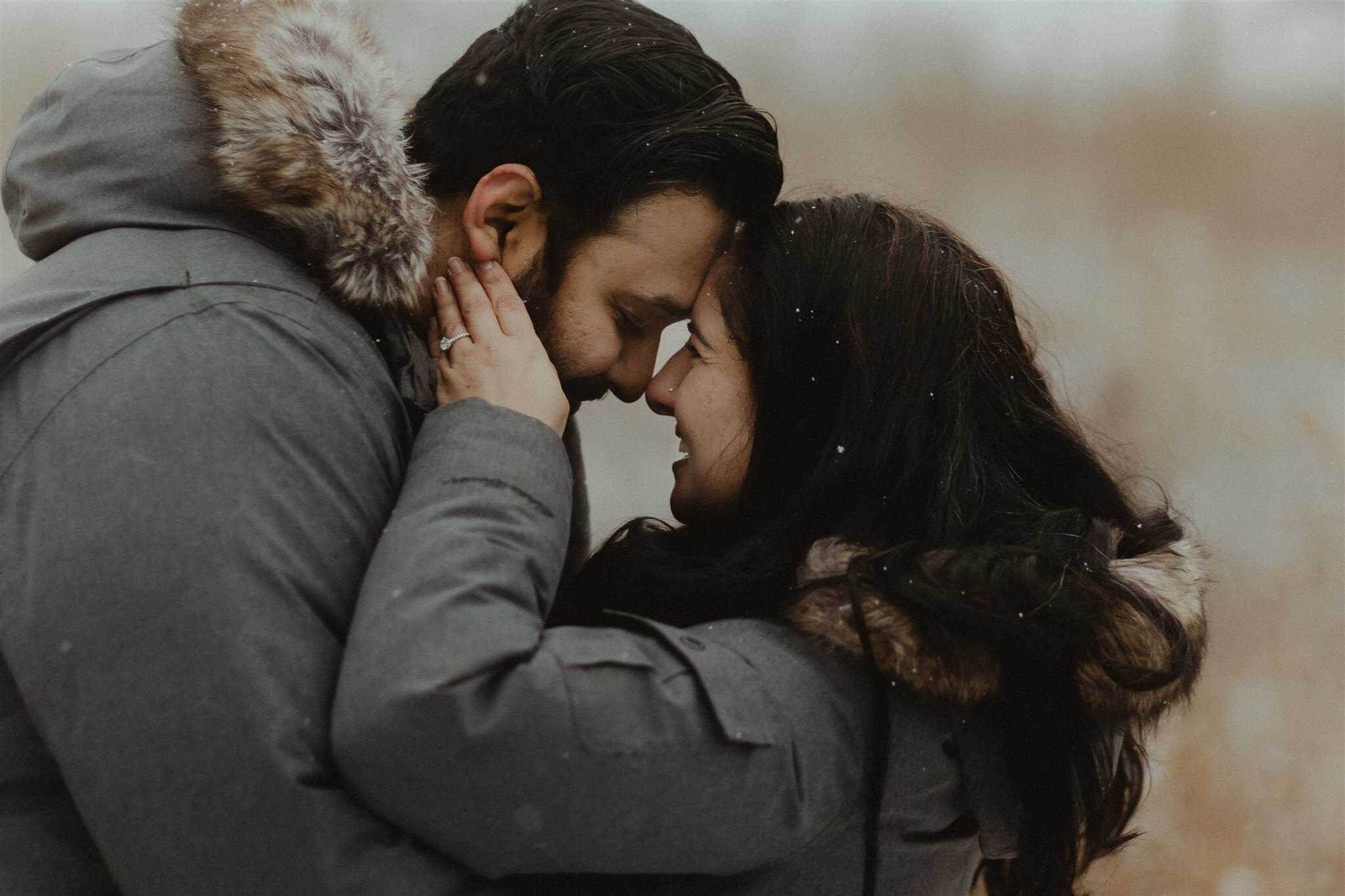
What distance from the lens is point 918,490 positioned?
1412 millimetres

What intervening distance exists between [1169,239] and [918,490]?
3740 millimetres

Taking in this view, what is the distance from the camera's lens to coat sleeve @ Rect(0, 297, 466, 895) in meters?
0.90

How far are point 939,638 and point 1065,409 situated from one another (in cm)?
70

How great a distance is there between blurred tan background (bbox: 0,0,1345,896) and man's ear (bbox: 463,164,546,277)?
256 centimetres

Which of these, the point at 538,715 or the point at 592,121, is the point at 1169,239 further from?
the point at 538,715

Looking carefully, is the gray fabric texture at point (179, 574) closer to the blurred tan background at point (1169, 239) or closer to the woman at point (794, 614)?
the woman at point (794, 614)

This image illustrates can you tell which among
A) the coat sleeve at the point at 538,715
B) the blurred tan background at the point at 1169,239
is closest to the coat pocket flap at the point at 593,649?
the coat sleeve at the point at 538,715

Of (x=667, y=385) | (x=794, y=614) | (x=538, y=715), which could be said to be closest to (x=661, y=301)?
(x=667, y=385)

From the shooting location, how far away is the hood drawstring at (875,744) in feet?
3.82

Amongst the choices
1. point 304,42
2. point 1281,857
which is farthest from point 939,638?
point 1281,857

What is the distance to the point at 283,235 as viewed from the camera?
116 cm

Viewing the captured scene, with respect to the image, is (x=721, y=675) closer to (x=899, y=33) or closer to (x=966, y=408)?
(x=966, y=408)

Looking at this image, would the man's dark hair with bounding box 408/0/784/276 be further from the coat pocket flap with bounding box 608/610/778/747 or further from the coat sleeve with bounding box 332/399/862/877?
the coat pocket flap with bounding box 608/610/778/747

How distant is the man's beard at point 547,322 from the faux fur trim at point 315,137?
315 millimetres
